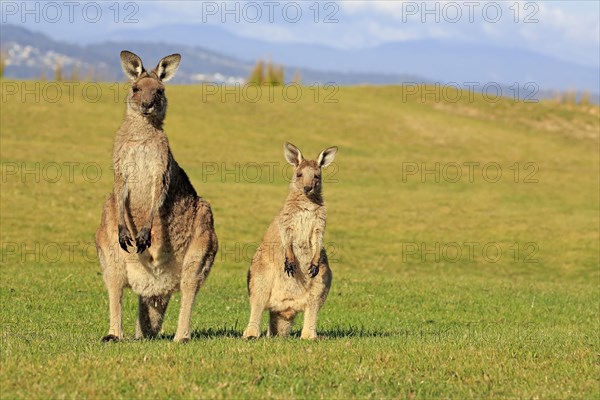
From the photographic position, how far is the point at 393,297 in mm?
19000

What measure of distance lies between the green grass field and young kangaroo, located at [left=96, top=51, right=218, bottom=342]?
66 cm

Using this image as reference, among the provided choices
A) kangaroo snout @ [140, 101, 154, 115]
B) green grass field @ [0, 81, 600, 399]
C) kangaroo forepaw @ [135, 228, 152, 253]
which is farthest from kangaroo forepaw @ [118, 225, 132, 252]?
kangaroo snout @ [140, 101, 154, 115]

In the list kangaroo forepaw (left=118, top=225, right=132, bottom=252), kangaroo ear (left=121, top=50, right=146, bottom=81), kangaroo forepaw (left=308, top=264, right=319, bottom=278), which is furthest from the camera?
kangaroo forepaw (left=308, top=264, right=319, bottom=278)

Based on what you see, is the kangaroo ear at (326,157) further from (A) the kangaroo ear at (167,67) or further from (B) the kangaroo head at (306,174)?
(A) the kangaroo ear at (167,67)

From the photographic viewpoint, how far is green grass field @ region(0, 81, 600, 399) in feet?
28.1

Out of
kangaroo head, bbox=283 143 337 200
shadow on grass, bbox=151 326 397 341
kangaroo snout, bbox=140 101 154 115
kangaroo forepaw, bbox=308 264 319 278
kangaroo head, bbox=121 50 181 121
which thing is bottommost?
shadow on grass, bbox=151 326 397 341

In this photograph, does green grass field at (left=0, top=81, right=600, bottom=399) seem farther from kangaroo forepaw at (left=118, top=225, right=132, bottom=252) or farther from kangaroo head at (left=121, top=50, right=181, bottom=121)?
kangaroo head at (left=121, top=50, right=181, bottom=121)

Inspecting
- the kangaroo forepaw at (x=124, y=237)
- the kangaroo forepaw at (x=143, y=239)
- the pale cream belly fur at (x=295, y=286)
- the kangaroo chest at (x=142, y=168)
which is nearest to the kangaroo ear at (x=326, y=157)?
the pale cream belly fur at (x=295, y=286)

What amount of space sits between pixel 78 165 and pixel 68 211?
930 cm

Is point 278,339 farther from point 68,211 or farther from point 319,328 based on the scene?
point 68,211

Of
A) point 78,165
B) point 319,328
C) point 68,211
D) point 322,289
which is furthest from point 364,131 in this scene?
point 322,289

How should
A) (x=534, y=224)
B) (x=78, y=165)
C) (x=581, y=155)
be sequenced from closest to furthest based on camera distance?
(x=534, y=224) < (x=78, y=165) < (x=581, y=155)

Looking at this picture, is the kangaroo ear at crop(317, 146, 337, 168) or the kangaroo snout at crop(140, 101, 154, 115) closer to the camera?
the kangaroo snout at crop(140, 101, 154, 115)

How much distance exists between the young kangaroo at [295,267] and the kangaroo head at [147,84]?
6.11 ft
